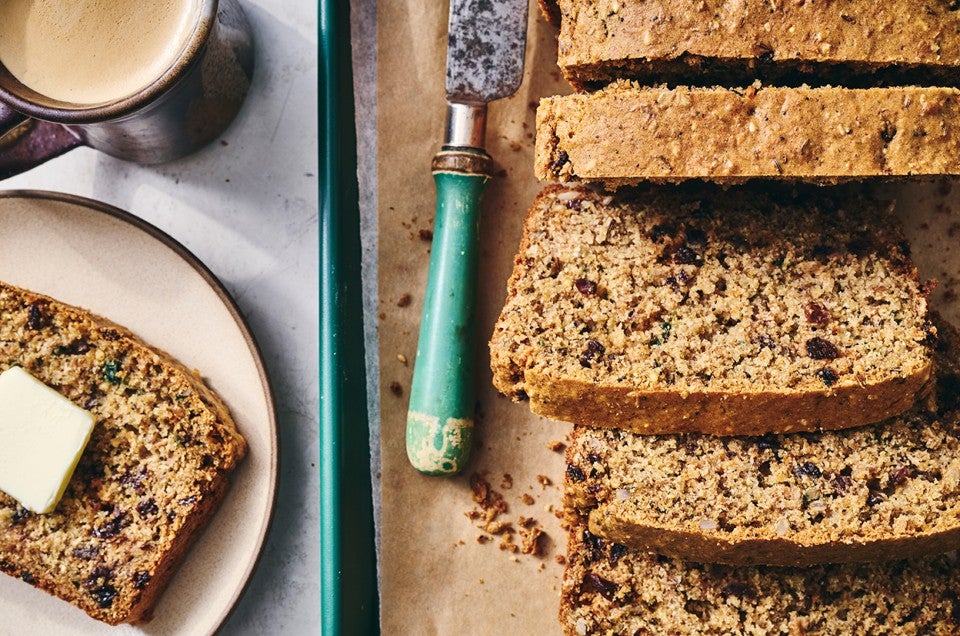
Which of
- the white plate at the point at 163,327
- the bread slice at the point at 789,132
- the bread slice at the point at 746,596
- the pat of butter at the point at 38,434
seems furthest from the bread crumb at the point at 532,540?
the pat of butter at the point at 38,434

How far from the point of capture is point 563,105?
240cm

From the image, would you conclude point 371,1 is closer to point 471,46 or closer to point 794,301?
point 471,46

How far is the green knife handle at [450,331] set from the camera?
2.79 metres

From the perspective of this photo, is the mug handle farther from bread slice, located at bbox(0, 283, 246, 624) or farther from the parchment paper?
the parchment paper

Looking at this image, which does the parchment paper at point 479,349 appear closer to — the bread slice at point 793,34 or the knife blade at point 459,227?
the knife blade at point 459,227

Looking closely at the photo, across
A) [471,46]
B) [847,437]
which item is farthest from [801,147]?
[471,46]

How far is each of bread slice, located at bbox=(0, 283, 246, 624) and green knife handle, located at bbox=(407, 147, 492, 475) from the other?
0.60 m

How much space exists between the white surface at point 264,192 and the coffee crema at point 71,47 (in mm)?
504

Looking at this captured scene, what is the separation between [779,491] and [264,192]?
1926 millimetres

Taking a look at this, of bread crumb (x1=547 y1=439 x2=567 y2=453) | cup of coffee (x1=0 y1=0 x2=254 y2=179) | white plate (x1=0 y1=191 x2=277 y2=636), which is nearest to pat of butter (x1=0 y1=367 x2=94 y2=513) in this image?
white plate (x1=0 y1=191 x2=277 y2=636)

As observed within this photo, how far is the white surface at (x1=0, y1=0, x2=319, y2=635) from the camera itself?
308cm

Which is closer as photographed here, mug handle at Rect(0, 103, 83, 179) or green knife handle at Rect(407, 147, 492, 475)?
green knife handle at Rect(407, 147, 492, 475)

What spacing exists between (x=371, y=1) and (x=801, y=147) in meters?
1.53

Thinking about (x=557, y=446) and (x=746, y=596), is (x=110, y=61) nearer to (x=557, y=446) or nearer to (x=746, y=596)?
(x=557, y=446)
